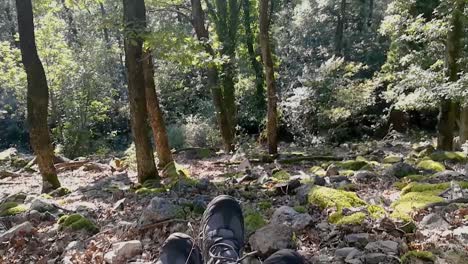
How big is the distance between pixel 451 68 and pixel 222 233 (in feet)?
24.5

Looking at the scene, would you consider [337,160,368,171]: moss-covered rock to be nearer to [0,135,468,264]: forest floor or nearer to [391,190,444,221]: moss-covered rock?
[0,135,468,264]: forest floor

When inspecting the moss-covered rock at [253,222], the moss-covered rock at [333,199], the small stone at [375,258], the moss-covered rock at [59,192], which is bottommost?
the moss-covered rock at [59,192]

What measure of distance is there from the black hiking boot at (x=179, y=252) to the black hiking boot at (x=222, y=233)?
0.27 ft

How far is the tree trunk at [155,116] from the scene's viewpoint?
8188 millimetres

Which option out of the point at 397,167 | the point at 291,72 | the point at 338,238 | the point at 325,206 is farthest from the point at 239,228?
the point at 291,72

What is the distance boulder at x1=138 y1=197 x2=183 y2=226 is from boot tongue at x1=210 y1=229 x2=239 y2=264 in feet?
3.27

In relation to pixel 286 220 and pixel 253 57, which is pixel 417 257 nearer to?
pixel 286 220

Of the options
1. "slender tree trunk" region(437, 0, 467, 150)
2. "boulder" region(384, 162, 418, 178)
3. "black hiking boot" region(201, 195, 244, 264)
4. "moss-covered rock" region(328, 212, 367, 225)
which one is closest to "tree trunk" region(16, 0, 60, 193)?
"black hiking boot" region(201, 195, 244, 264)

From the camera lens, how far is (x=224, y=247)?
113 inches

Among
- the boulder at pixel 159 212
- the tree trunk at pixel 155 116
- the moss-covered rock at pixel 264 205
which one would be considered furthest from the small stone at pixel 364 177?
the tree trunk at pixel 155 116

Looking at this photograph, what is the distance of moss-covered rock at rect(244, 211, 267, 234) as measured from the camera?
12.0ft

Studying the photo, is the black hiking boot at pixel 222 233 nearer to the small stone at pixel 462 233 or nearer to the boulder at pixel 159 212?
the boulder at pixel 159 212

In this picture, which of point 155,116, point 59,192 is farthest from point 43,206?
point 155,116

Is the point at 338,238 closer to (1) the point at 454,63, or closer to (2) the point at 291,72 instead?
(1) the point at 454,63
